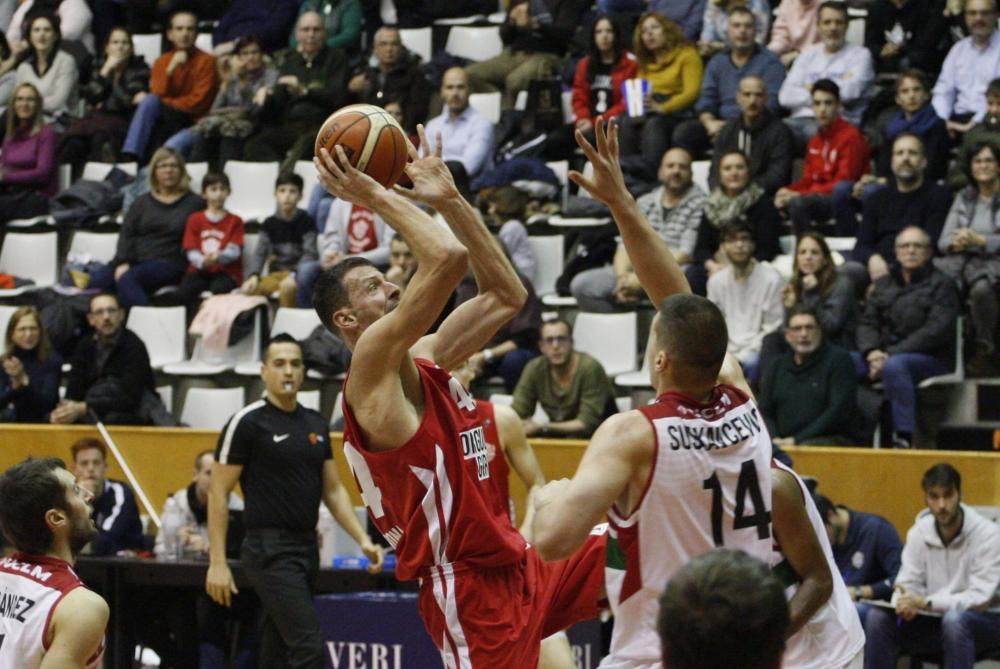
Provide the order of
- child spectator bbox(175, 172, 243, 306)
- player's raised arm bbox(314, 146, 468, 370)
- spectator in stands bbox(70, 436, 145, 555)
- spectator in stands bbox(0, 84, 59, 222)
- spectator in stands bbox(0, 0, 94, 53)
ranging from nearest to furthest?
player's raised arm bbox(314, 146, 468, 370) → spectator in stands bbox(70, 436, 145, 555) → child spectator bbox(175, 172, 243, 306) → spectator in stands bbox(0, 84, 59, 222) → spectator in stands bbox(0, 0, 94, 53)

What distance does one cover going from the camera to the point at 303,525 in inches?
348

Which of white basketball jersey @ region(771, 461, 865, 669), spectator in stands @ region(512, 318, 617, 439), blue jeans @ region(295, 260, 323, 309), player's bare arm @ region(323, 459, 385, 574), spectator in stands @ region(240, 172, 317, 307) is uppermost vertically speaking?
spectator in stands @ region(240, 172, 317, 307)

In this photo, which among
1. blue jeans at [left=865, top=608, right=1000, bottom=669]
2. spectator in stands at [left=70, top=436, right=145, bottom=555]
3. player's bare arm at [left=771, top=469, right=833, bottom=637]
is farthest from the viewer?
spectator in stands at [left=70, top=436, right=145, bottom=555]

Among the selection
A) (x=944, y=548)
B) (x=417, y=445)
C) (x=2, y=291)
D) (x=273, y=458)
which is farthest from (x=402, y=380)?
(x=2, y=291)

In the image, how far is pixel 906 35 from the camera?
13.1 m

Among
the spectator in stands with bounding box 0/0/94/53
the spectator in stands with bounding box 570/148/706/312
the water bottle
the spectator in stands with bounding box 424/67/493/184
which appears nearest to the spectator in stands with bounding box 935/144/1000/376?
the spectator in stands with bounding box 570/148/706/312

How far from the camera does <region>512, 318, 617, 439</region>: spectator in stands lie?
10836 mm

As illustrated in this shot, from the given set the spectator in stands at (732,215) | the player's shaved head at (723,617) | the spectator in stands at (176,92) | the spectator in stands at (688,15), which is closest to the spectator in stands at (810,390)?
the spectator in stands at (732,215)

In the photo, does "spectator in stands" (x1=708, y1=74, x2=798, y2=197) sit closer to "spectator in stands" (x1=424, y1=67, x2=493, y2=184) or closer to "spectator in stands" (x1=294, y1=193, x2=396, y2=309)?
"spectator in stands" (x1=424, y1=67, x2=493, y2=184)

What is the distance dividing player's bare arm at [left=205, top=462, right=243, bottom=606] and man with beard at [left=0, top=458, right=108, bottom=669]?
3884 millimetres

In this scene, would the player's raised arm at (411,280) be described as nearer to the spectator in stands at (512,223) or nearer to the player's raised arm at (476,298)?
the player's raised arm at (476,298)

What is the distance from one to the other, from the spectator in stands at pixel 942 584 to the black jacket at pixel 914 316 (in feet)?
5.88

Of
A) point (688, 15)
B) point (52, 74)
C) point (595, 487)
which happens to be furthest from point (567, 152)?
point (595, 487)

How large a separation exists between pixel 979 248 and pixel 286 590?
502 cm
